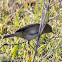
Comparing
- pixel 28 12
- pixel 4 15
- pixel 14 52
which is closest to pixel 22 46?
pixel 14 52

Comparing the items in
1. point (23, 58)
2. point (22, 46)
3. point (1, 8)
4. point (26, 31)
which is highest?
point (1, 8)

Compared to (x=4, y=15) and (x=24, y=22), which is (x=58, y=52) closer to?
(x=24, y=22)

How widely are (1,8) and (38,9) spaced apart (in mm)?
1127

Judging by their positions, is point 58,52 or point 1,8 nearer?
point 58,52

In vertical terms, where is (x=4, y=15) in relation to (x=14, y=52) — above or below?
above

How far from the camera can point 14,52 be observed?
263 centimetres

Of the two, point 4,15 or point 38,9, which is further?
point 4,15

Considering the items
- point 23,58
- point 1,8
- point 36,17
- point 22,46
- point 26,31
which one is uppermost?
point 1,8

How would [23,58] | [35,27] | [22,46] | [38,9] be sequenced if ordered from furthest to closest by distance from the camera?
[38,9]
[22,46]
[23,58]
[35,27]

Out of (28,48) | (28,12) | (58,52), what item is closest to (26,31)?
(28,48)

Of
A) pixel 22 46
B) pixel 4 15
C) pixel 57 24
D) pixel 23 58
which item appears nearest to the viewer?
pixel 23 58

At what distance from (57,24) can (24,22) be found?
628 mm

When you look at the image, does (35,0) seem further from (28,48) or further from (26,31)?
(26,31)

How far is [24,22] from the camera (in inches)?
118
